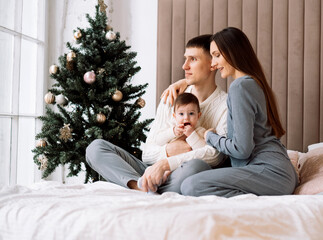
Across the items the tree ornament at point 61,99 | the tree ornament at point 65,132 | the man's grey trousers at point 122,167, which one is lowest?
the man's grey trousers at point 122,167

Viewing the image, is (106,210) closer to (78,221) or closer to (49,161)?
(78,221)

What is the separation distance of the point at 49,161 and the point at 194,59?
116cm

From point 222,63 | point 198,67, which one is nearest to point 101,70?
point 198,67

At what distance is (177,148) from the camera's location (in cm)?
191

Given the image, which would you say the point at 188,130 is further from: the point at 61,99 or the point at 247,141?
the point at 61,99

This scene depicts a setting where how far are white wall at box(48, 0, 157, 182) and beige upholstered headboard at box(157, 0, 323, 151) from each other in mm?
365

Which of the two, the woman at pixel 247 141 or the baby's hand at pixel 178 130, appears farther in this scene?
the baby's hand at pixel 178 130

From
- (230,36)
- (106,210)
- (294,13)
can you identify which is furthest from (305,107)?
(106,210)

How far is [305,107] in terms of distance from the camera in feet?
9.09

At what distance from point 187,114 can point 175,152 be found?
0.66 ft

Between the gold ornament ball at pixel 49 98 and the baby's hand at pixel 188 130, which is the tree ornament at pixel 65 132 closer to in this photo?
the gold ornament ball at pixel 49 98

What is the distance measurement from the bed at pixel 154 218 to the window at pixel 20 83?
1785 mm

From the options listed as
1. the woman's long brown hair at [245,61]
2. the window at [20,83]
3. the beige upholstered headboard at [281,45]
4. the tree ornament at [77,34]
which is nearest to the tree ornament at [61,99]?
the tree ornament at [77,34]

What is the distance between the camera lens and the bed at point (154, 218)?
999mm
